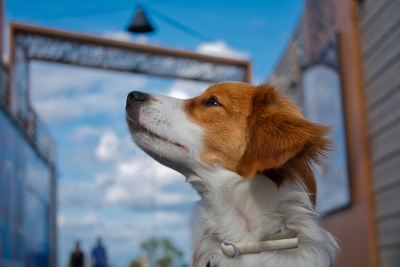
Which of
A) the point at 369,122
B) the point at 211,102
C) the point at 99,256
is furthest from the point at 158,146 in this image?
the point at 99,256

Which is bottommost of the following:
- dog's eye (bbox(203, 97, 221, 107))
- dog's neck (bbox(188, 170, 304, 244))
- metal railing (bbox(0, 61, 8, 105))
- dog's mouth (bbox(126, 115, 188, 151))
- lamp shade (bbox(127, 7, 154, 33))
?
dog's neck (bbox(188, 170, 304, 244))

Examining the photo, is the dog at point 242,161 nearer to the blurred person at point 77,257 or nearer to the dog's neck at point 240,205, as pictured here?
the dog's neck at point 240,205

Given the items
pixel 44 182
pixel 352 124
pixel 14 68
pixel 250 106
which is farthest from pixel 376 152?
pixel 44 182

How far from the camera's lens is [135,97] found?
10.1 feet

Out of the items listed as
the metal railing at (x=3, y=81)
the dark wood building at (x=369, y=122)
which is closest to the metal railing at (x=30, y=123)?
the metal railing at (x=3, y=81)

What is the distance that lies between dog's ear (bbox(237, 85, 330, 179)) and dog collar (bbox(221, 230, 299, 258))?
0.94 feet

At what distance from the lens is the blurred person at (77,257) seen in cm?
1720

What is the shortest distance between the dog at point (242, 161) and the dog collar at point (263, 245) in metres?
0.01

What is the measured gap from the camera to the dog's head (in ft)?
8.92

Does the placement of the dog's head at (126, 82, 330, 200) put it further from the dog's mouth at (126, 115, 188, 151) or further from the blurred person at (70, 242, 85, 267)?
the blurred person at (70, 242, 85, 267)

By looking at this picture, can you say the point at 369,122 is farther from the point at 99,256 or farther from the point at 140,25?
the point at 99,256

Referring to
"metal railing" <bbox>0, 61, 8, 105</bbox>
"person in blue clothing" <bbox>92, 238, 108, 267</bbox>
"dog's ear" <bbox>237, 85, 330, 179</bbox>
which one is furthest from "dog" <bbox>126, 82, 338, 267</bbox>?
"person in blue clothing" <bbox>92, 238, 108, 267</bbox>

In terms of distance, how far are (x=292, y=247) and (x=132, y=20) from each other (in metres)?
5.94

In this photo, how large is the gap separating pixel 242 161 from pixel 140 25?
558 cm
